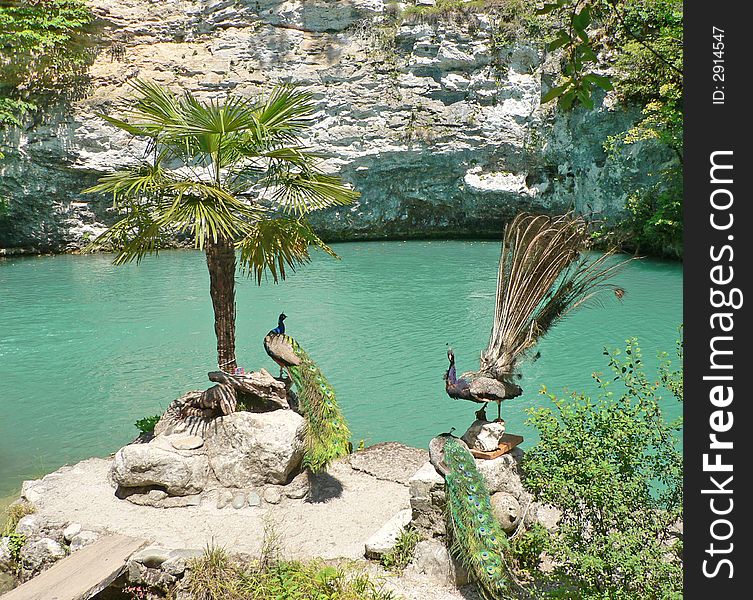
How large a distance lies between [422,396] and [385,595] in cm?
573

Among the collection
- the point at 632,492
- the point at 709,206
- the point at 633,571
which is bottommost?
the point at 633,571

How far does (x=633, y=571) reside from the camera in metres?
4.48

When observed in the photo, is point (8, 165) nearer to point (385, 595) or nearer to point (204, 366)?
point (204, 366)

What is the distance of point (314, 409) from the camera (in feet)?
24.3

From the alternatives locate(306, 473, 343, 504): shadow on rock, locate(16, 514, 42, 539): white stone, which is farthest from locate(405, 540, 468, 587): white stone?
locate(16, 514, 42, 539): white stone

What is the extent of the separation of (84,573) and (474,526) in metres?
3.17

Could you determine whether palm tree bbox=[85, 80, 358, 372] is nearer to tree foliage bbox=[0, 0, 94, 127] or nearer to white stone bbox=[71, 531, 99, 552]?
white stone bbox=[71, 531, 99, 552]

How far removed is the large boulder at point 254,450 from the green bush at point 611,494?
2.78m

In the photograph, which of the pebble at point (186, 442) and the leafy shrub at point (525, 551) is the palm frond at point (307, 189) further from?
the leafy shrub at point (525, 551)

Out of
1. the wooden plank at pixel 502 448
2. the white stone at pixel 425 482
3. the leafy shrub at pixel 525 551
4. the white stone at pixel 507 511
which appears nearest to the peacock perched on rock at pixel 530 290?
the wooden plank at pixel 502 448

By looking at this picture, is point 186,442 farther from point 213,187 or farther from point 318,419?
point 213,187

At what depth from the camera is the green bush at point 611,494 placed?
4.56 metres

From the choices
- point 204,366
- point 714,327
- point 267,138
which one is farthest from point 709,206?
point 204,366

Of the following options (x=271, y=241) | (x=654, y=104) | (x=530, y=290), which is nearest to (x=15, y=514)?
(x=271, y=241)
